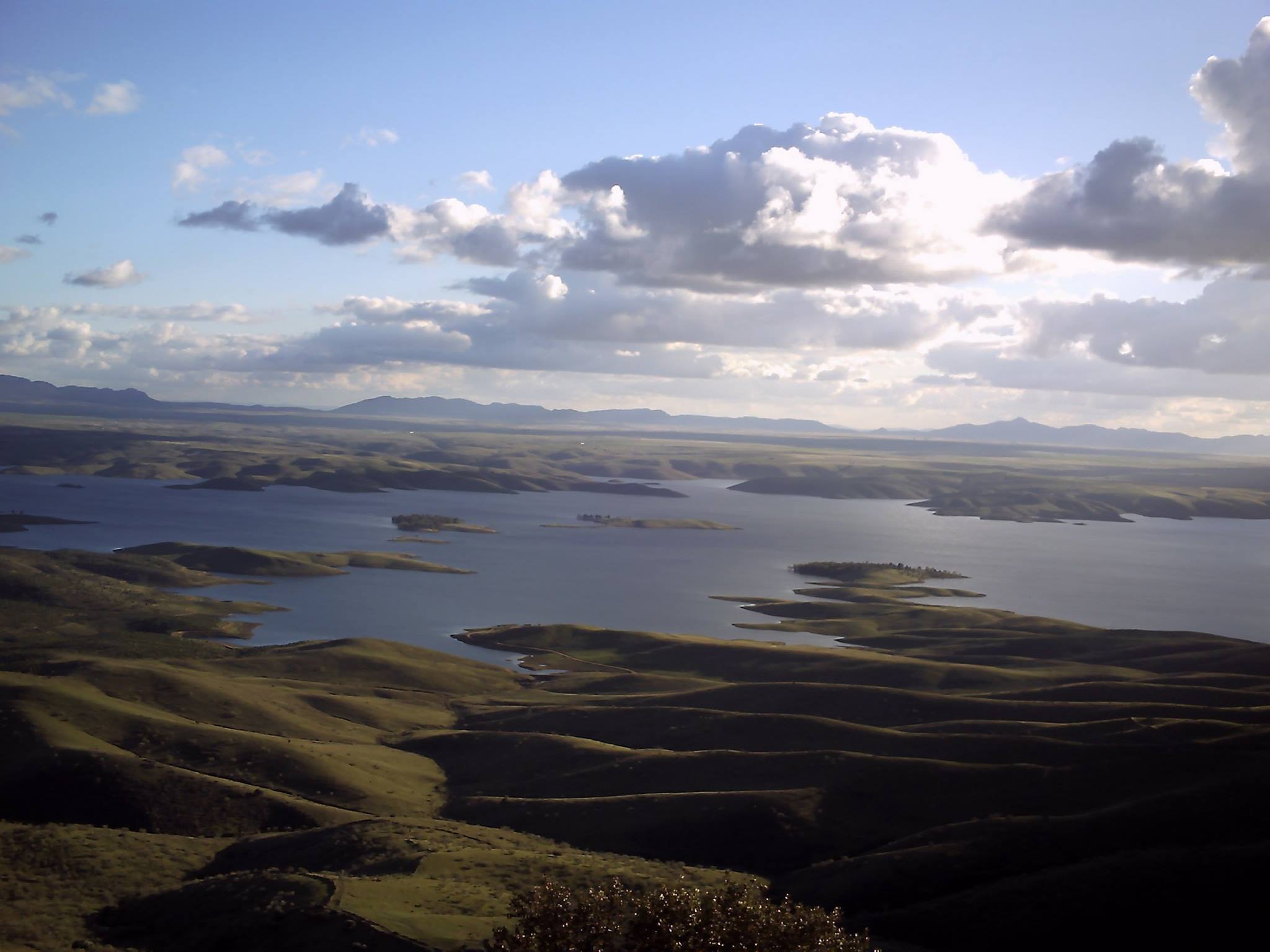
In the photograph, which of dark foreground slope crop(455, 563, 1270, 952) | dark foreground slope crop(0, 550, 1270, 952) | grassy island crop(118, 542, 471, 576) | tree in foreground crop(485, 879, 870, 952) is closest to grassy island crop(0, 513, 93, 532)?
grassy island crop(118, 542, 471, 576)

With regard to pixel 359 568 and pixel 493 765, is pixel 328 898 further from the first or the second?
pixel 359 568

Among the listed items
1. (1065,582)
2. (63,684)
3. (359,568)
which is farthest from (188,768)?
(1065,582)

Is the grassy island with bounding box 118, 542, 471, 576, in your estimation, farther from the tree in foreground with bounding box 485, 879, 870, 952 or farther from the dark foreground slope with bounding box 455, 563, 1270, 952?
the tree in foreground with bounding box 485, 879, 870, 952

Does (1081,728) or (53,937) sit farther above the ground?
(1081,728)

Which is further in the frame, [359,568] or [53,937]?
[359,568]

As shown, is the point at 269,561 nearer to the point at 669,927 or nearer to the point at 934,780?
the point at 934,780

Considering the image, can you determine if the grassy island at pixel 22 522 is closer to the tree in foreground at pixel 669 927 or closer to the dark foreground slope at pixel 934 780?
the dark foreground slope at pixel 934 780

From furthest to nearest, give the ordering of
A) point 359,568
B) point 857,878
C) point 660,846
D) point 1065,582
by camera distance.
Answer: point 1065,582 → point 359,568 → point 660,846 → point 857,878

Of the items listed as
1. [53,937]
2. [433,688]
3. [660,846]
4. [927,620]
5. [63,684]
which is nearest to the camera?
[53,937]
